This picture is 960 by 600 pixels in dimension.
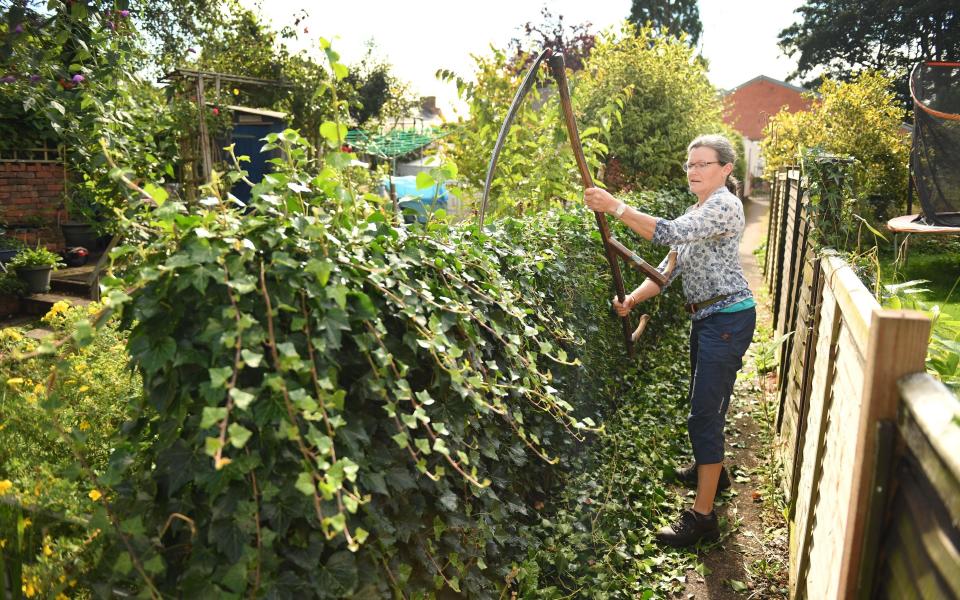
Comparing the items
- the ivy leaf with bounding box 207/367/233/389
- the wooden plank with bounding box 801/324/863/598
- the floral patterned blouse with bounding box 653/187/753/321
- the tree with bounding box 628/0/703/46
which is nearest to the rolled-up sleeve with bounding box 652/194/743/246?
the floral patterned blouse with bounding box 653/187/753/321

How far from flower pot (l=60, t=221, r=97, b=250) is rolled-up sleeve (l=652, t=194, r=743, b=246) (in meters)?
10.6

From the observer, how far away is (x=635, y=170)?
9.58m

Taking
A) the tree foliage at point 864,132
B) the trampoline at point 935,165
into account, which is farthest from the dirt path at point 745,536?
the tree foliage at point 864,132

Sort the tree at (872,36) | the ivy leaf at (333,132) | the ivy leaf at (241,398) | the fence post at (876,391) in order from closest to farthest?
the fence post at (876,391)
the ivy leaf at (241,398)
the ivy leaf at (333,132)
the tree at (872,36)

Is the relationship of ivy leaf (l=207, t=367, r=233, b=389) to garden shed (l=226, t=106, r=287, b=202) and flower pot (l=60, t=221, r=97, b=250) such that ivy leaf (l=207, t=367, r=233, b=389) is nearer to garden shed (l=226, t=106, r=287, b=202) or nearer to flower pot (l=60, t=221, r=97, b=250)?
flower pot (l=60, t=221, r=97, b=250)

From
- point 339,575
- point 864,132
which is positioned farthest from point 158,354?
point 864,132

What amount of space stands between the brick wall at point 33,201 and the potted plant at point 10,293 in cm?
239

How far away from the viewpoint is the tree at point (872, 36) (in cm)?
3130

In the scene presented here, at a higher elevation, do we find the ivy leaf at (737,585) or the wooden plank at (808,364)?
the wooden plank at (808,364)

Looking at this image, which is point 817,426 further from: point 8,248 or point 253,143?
point 253,143

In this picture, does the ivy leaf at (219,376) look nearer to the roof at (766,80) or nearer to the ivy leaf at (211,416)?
the ivy leaf at (211,416)

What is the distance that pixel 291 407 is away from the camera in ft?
5.31

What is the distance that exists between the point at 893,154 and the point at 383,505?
14.4m

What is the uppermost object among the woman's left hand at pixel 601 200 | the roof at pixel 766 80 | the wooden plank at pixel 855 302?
the roof at pixel 766 80
